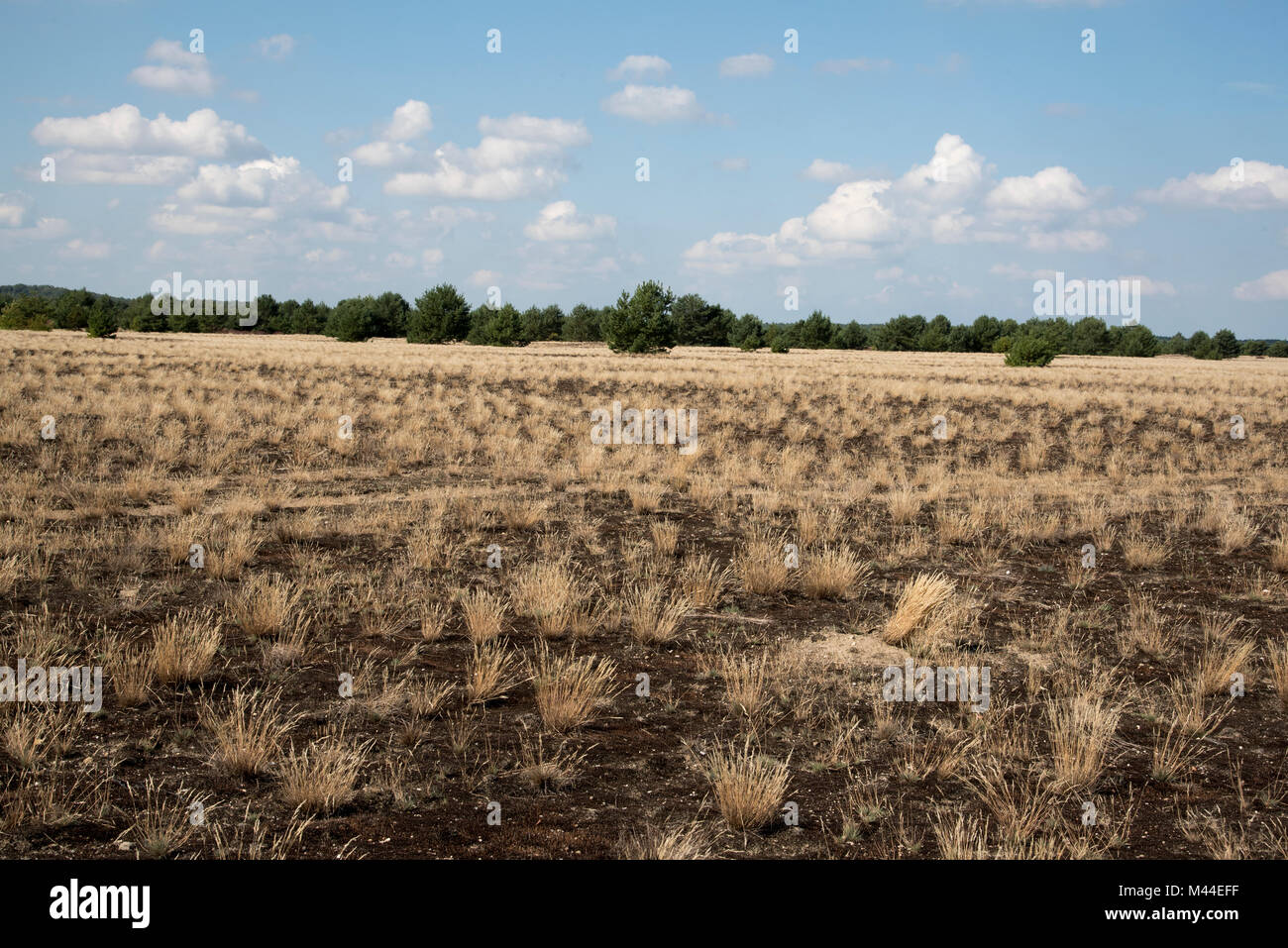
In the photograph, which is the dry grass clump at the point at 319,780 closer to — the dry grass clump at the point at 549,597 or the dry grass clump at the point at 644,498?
the dry grass clump at the point at 549,597

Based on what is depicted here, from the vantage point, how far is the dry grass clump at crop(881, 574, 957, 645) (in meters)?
7.57

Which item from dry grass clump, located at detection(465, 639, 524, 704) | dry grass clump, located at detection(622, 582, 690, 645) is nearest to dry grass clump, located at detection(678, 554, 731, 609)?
dry grass clump, located at detection(622, 582, 690, 645)

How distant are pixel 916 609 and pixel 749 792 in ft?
12.5

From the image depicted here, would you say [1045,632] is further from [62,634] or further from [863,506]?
[62,634]

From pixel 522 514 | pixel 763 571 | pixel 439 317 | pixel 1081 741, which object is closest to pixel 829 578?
pixel 763 571

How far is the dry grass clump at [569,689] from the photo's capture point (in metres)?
5.65

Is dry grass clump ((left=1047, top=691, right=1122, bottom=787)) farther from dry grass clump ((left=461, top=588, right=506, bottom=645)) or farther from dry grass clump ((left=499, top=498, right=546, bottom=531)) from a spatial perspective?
dry grass clump ((left=499, top=498, right=546, bottom=531))

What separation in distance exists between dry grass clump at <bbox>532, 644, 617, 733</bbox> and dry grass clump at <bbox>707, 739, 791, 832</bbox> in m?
1.21

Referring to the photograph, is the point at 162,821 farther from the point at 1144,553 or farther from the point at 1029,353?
the point at 1029,353

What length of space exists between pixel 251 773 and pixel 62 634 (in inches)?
113

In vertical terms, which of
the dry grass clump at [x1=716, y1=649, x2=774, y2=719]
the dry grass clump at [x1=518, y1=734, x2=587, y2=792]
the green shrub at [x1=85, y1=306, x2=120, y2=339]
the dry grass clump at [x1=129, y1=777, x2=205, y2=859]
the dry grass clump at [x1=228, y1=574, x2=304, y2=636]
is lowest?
the dry grass clump at [x1=518, y1=734, x2=587, y2=792]

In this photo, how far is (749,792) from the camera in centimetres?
450

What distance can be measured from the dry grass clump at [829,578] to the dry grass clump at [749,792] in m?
4.30
